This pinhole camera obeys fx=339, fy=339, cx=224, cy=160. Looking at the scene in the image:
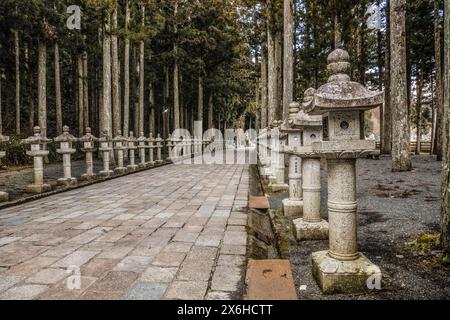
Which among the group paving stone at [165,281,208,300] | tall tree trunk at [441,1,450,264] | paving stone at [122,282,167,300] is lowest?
paving stone at [122,282,167,300]

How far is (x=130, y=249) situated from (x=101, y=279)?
2.82 ft

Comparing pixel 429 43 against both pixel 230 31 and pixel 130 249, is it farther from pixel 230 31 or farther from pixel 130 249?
pixel 130 249

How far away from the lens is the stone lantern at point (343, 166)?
8.96 ft

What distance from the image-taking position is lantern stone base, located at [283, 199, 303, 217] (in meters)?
5.33

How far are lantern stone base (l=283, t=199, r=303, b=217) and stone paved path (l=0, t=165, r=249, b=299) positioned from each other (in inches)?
28.6

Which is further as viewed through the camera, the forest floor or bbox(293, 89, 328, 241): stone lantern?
bbox(293, 89, 328, 241): stone lantern

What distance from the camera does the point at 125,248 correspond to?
12.8 ft

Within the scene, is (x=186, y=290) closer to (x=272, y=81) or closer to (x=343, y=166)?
(x=343, y=166)

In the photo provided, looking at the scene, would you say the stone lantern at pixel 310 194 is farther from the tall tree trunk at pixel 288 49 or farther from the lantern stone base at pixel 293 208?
the tall tree trunk at pixel 288 49

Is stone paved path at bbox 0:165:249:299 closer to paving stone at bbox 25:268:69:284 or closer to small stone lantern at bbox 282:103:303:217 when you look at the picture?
paving stone at bbox 25:268:69:284

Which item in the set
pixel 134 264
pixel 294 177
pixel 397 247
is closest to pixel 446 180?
pixel 397 247

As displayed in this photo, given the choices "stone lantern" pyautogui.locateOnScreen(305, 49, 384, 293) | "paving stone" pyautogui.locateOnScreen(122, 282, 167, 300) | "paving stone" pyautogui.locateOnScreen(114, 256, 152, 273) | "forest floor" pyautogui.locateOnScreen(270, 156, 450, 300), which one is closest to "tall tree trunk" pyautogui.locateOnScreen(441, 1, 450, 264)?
"forest floor" pyautogui.locateOnScreen(270, 156, 450, 300)

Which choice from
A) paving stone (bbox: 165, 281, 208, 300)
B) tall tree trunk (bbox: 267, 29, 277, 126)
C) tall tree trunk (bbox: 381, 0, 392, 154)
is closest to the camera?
paving stone (bbox: 165, 281, 208, 300)

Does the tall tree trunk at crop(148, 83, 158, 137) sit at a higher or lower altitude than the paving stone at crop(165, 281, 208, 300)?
higher
